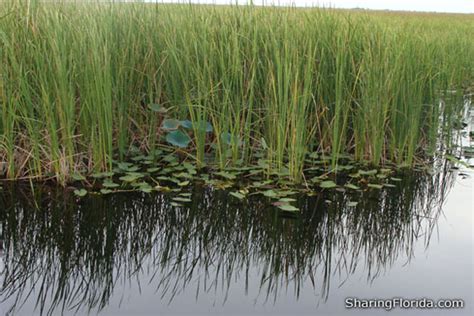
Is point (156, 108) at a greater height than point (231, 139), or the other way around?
point (156, 108)

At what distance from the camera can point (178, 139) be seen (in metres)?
3.81

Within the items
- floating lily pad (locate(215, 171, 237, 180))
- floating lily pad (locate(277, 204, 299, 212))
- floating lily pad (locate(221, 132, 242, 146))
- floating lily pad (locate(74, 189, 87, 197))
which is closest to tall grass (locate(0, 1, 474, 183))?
floating lily pad (locate(221, 132, 242, 146))

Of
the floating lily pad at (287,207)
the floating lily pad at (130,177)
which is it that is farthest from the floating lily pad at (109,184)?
the floating lily pad at (287,207)

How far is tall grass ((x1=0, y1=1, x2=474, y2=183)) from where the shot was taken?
136 inches

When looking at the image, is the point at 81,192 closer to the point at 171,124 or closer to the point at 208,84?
the point at 171,124

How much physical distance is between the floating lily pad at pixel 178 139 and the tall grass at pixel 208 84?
93mm

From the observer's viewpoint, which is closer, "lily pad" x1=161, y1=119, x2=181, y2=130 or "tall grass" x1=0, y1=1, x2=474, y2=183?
"tall grass" x1=0, y1=1, x2=474, y2=183

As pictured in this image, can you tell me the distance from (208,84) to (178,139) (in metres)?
0.41

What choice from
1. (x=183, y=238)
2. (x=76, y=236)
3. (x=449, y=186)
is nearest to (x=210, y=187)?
(x=183, y=238)

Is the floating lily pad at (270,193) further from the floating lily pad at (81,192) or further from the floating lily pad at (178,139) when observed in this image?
the floating lily pad at (81,192)

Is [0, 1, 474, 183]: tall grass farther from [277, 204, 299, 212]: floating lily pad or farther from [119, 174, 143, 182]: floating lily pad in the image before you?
[277, 204, 299, 212]: floating lily pad

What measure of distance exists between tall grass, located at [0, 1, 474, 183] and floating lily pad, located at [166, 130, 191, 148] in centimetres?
9

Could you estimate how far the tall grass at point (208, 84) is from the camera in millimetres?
3453

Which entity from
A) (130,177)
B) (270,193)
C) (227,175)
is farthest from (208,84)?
(270,193)
